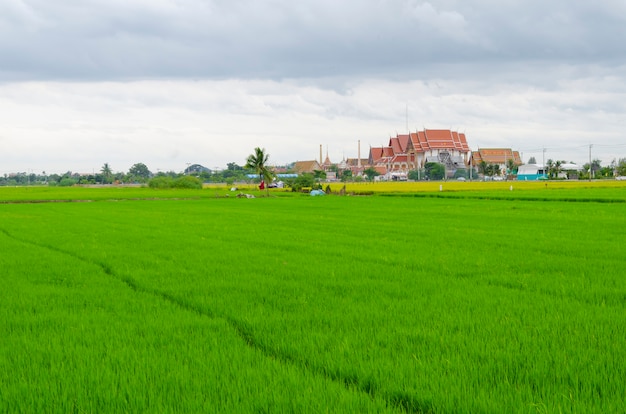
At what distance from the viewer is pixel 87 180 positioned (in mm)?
150750

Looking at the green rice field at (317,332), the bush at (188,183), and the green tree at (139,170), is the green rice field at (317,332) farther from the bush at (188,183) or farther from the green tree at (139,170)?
the green tree at (139,170)

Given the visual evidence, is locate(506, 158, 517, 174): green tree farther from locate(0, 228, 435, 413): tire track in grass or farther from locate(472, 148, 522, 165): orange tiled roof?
locate(0, 228, 435, 413): tire track in grass

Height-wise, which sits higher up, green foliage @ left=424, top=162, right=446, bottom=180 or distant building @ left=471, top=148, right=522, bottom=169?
distant building @ left=471, top=148, right=522, bottom=169

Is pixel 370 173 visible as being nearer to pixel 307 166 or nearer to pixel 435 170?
pixel 435 170

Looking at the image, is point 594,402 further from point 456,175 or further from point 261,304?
point 456,175

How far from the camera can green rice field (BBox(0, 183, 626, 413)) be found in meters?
3.79

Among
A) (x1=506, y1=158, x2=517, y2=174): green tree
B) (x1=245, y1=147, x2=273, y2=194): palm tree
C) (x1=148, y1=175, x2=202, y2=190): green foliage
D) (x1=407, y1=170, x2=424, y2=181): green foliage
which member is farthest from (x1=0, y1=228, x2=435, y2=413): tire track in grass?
(x1=506, y1=158, x2=517, y2=174): green tree

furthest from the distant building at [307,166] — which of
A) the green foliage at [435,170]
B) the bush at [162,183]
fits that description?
the bush at [162,183]

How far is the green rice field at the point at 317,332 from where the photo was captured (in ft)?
12.4

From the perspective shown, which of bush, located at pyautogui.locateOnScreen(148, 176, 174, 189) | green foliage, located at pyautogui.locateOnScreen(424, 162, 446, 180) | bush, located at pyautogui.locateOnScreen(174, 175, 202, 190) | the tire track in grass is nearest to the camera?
the tire track in grass

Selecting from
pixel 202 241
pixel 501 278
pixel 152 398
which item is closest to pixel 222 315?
pixel 152 398

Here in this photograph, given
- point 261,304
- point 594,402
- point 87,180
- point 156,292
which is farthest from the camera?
point 87,180

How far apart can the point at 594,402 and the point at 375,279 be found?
4.80 m

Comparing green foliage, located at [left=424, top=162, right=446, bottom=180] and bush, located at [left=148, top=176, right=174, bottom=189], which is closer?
bush, located at [left=148, top=176, right=174, bottom=189]
